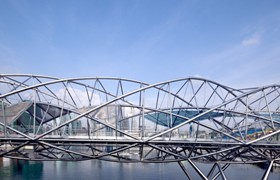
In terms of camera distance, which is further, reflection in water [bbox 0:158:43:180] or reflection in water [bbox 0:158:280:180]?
reflection in water [bbox 0:158:280:180]

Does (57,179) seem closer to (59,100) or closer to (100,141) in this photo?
(59,100)

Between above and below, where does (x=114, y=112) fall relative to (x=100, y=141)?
above

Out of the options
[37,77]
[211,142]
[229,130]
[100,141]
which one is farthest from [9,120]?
[229,130]

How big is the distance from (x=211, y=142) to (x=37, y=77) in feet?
99.3

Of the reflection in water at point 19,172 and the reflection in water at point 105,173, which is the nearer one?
the reflection in water at point 19,172

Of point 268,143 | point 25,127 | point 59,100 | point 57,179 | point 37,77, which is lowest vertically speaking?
point 57,179

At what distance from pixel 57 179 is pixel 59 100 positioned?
1325 centimetres

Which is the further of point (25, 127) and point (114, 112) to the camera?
point (114, 112)

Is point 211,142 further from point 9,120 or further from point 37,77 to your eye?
point 37,77

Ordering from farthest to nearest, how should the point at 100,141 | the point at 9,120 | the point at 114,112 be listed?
the point at 114,112 < the point at 9,120 < the point at 100,141

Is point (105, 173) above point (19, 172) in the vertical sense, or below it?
below

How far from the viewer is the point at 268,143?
33.5m

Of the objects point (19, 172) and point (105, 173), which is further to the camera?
Answer: point (19, 172)

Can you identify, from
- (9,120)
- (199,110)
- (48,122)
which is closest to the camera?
(9,120)
